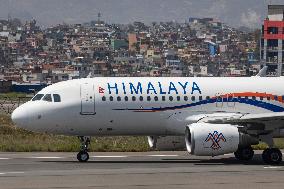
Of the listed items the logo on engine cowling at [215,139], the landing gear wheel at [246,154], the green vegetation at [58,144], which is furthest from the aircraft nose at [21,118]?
the landing gear wheel at [246,154]

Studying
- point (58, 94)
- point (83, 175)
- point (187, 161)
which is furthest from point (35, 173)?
point (187, 161)

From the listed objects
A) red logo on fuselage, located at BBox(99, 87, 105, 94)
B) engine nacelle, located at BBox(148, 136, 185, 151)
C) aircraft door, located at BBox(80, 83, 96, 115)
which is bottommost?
engine nacelle, located at BBox(148, 136, 185, 151)

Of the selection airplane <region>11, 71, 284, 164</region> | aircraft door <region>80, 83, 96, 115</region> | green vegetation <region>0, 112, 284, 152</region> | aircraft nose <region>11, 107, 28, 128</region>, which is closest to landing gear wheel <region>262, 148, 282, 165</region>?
airplane <region>11, 71, 284, 164</region>

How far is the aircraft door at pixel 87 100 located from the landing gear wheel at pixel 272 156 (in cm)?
727

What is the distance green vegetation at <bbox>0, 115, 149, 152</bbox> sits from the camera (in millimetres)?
42344

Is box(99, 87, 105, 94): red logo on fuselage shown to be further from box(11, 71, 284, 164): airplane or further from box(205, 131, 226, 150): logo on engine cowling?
box(205, 131, 226, 150): logo on engine cowling

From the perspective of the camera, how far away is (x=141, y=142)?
4656 cm

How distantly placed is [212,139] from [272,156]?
2879mm

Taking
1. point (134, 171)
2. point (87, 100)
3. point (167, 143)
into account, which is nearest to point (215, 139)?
point (167, 143)

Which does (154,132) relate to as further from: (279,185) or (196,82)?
(279,185)

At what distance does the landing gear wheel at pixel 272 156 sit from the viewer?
122 feet

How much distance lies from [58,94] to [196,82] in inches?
236

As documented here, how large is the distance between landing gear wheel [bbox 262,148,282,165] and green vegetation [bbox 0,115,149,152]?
7.52m

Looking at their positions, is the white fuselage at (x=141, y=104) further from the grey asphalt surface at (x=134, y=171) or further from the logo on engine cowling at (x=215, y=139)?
the logo on engine cowling at (x=215, y=139)
